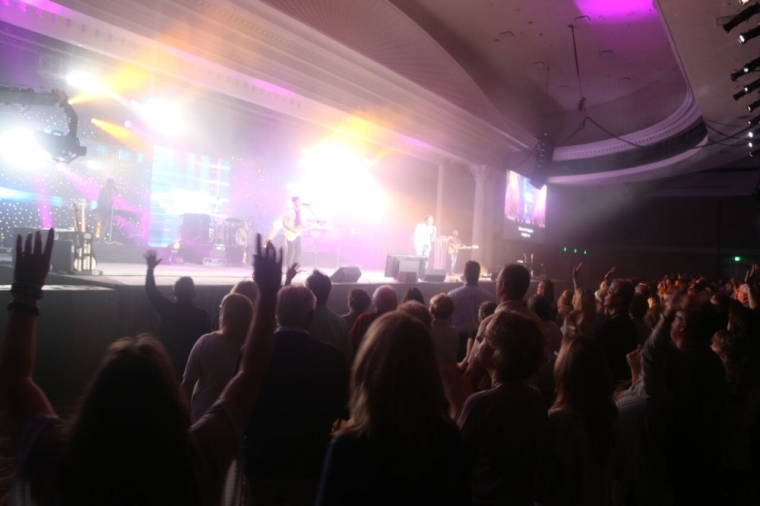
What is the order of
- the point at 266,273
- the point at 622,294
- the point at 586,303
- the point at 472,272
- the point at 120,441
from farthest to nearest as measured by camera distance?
the point at 472,272 < the point at 586,303 < the point at 622,294 < the point at 266,273 < the point at 120,441

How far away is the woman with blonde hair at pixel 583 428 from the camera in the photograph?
184cm

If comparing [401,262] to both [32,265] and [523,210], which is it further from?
[32,265]

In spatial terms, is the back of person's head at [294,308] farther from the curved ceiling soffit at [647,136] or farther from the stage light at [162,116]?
the curved ceiling soffit at [647,136]

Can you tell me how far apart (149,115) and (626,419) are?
30.2ft

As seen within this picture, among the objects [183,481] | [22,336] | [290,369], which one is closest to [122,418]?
[183,481]

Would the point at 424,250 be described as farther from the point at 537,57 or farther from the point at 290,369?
the point at 290,369

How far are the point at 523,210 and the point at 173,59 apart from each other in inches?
407

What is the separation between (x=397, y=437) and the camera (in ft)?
3.70

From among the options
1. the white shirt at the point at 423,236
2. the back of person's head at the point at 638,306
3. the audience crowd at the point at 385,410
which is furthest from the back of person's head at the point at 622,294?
the white shirt at the point at 423,236

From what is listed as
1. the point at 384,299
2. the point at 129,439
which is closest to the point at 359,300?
the point at 384,299

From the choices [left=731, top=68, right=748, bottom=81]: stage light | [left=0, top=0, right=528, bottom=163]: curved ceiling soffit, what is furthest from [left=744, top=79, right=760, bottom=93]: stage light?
[left=0, top=0, right=528, bottom=163]: curved ceiling soffit

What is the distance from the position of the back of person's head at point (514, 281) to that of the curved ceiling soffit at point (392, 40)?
484 centimetres

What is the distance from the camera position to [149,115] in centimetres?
939

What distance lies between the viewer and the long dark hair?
113cm
